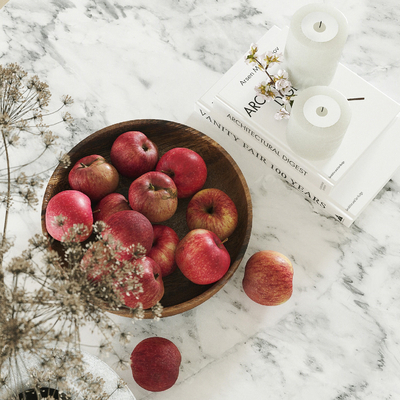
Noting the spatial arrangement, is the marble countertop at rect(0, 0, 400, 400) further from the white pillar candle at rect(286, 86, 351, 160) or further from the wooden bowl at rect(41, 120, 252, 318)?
the white pillar candle at rect(286, 86, 351, 160)

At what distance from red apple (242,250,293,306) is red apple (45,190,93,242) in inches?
13.1

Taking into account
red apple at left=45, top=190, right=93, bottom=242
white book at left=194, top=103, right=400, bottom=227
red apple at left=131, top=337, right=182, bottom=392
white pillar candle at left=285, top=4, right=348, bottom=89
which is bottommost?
red apple at left=131, top=337, right=182, bottom=392

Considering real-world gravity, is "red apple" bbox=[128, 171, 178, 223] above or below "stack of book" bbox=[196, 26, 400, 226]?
below

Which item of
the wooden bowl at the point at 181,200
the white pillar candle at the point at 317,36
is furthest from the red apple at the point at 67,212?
the white pillar candle at the point at 317,36

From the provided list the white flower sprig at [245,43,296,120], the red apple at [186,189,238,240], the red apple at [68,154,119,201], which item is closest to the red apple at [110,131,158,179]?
the red apple at [68,154,119,201]

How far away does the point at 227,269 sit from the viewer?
821mm

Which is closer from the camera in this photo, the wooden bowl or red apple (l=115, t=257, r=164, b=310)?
red apple (l=115, t=257, r=164, b=310)

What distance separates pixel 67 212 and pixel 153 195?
16 cm

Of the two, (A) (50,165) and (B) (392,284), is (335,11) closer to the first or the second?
(B) (392,284)

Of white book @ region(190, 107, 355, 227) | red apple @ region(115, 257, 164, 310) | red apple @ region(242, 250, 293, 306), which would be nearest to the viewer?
red apple @ region(115, 257, 164, 310)

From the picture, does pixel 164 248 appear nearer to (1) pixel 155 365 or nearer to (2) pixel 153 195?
(2) pixel 153 195

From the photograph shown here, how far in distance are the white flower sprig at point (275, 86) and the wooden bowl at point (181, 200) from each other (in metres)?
0.15

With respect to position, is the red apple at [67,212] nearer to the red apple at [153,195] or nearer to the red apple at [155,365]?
the red apple at [153,195]

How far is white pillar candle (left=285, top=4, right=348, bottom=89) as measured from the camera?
2.72ft
